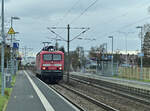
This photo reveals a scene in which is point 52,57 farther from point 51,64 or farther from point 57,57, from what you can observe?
point 51,64

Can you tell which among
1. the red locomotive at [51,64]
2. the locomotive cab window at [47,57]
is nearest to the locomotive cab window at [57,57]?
the red locomotive at [51,64]

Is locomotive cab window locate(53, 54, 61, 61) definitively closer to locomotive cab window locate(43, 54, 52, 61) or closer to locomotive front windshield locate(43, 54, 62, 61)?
locomotive front windshield locate(43, 54, 62, 61)

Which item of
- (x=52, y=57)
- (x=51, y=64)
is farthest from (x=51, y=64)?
(x=52, y=57)

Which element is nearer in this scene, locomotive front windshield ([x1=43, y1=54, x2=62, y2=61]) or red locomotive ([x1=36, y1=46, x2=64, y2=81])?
red locomotive ([x1=36, y1=46, x2=64, y2=81])

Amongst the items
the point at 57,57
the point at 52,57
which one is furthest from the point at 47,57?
the point at 57,57

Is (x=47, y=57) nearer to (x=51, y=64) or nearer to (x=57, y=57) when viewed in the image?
(x=51, y=64)

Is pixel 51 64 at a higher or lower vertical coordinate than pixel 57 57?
lower

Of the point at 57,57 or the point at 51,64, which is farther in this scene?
the point at 57,57

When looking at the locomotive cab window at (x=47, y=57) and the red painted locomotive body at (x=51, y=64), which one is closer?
the red painted locomotive body at (x=51, y=64)

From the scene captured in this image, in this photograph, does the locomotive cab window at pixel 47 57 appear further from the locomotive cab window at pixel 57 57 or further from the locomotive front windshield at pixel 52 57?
the locomotive cab window at pixel 57 57

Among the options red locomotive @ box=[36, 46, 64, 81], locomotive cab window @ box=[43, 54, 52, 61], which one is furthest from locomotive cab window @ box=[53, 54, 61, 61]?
locomotive cab window @ box=[43, 54, 52, 61]

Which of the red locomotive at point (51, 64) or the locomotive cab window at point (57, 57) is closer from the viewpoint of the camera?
the red locomotive at point (51, 64)

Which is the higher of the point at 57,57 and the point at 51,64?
the point at 57,57

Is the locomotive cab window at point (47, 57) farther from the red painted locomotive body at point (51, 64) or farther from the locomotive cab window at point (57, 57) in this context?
the locomotive cab window at point (57, 57)
